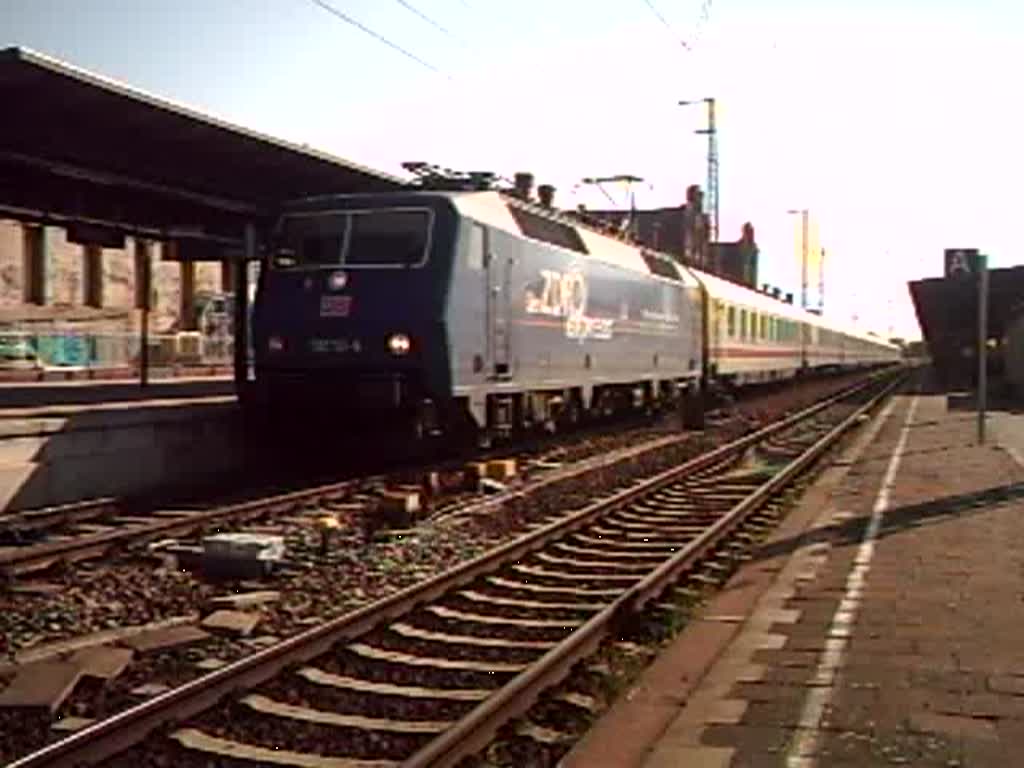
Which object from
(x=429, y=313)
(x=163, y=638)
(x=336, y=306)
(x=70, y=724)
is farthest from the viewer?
(x=336, y=306)

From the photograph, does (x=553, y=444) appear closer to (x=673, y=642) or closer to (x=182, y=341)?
(x=673, y=642)

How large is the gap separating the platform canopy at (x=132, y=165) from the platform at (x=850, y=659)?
712 cm

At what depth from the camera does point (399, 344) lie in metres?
14.2

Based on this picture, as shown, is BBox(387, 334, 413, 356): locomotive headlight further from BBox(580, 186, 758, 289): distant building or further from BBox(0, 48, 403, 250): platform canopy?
BBox(580, 186, 758, 289): distant building

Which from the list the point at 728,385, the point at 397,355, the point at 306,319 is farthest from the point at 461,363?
the point at 728,385

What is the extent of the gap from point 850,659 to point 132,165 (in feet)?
36.0

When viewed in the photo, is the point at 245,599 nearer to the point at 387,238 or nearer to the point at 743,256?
the point at 387,238

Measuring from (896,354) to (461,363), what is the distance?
431 feet

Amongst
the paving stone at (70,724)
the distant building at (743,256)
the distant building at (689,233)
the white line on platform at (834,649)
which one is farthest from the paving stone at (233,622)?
the distant building at (743,256)

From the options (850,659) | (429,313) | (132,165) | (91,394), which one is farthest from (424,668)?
(91,394)

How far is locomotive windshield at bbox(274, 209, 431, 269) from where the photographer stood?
1458 cm

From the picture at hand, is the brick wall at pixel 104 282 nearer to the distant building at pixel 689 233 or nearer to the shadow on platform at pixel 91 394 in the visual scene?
the shadow on platform at pixel 91 394

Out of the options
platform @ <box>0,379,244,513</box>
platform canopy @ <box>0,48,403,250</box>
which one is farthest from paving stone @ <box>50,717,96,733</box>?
platform canopy @ <box>0,48,403,250</box>

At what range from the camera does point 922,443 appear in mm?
23219
